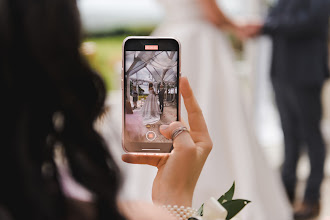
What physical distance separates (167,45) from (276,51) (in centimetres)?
141

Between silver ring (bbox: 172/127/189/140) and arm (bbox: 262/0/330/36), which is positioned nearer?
silver ring (bbox: 172/127/189/140)

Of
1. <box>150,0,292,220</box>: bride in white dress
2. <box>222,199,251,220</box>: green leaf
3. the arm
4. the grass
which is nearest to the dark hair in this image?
the grass

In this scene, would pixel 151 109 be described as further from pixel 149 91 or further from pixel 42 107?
pixel 42 107

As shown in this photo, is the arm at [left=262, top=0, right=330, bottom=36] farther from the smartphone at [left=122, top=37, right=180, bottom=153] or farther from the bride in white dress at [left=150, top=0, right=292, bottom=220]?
the smartphone at [left=122, top=37, right=180, bottom=153]

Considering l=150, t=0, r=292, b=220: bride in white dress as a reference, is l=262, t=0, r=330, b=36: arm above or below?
above

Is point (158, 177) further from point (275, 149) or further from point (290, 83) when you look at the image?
point (275, 149)

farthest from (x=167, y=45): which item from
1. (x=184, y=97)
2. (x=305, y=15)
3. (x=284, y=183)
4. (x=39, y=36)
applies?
(x=284, y=183)

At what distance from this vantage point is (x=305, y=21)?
62.9 inches

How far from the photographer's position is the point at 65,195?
0.35 m

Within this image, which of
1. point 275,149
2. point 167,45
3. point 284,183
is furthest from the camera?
point 275,149

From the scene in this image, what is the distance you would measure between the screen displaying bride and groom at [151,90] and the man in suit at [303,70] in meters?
1.33

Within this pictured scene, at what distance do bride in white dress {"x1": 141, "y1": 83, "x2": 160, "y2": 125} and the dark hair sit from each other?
95 mm

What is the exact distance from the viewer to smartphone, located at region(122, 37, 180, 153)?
0.43 m

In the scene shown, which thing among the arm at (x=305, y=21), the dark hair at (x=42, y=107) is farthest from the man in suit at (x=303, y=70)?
the dark hair at (x=42, y=107)
